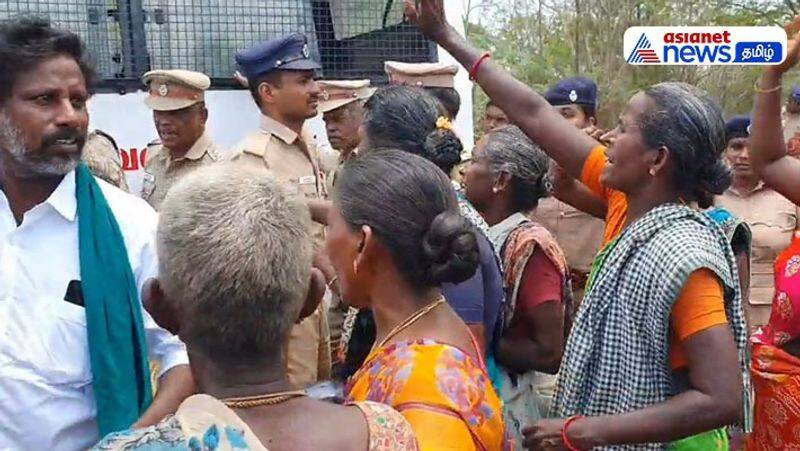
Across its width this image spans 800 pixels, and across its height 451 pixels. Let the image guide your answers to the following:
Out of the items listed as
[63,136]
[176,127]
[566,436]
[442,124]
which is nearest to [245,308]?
[63,136]

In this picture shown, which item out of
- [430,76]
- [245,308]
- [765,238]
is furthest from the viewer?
[765,238]

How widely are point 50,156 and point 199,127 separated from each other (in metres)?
2.62

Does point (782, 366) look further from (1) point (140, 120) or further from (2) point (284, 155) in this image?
(1) point (140, 120)

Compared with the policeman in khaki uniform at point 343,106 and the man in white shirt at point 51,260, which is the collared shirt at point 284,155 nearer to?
the policeman in khaki uniform at point 343,106

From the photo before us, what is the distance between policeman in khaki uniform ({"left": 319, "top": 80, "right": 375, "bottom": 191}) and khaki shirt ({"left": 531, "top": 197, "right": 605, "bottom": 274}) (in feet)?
3.43

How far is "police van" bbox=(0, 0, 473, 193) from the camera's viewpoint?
5.14 meters

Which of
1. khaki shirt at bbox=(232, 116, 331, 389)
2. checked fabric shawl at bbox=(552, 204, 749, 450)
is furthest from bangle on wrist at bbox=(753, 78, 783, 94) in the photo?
khaki shirt at bbox=(232, 116, 331, 389)

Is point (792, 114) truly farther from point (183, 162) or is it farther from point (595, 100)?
point (183, 162)

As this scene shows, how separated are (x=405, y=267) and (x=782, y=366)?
7.68ft

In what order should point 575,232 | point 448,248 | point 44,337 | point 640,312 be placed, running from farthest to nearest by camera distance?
point 575,232 → point 640,312 → point 44,337 → point 448,248

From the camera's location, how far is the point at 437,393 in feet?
6.43

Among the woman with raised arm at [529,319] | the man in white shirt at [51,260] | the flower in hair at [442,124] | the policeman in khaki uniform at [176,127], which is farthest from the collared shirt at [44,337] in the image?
the policeman in khaki uniform at [176,127]

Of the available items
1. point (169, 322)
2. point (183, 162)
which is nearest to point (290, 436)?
point (169, 322)

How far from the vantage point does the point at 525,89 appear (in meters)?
3.22
